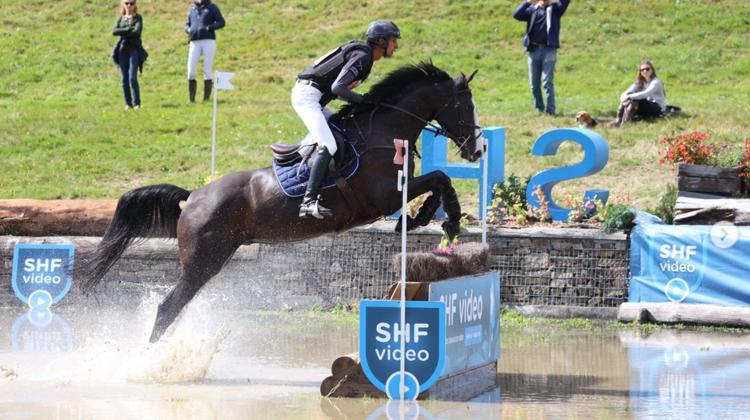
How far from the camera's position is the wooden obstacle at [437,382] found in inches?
343

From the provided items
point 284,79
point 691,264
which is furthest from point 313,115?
point 284,79

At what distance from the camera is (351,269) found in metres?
14.0

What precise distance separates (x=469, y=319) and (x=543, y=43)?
10.4 meters

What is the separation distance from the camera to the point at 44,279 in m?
14.2

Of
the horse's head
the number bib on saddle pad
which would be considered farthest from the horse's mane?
the number bib on saddle pad

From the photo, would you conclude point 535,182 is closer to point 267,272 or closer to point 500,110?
point 267,272

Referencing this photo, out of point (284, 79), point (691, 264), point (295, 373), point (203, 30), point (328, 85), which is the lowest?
point (295, 373)

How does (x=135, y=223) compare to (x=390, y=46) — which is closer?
(x=390, y=46)

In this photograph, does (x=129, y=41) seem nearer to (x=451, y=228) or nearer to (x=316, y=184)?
(x=316, y=184)

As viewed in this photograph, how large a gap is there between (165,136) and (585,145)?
7756 millimetres

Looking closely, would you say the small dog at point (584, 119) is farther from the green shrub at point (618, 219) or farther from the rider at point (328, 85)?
the rider at point (328, 85)

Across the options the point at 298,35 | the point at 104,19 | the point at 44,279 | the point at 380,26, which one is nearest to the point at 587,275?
the point at 380,26

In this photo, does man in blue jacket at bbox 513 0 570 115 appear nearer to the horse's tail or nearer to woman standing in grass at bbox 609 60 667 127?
woman standing in grass at bbox 609 60 667 127

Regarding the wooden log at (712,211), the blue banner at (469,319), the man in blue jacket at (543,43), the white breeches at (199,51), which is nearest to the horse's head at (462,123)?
the blue banner at (469,319)
